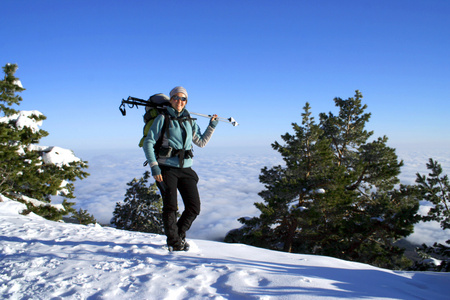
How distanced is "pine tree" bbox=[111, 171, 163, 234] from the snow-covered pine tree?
5246 millimetres

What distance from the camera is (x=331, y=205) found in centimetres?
1336

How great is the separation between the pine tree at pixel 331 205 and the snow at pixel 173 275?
936cm

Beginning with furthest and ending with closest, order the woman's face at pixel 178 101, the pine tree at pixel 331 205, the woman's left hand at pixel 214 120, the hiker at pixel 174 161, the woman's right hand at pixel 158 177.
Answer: the pine tree at pixel 331 205, the woman's left hand at pixel 214 120, the woman's face at pixel 178 101, the hiker at pixel 174 161, the woman's right hand at pixel 158 177

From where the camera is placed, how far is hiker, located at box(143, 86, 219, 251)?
4.05 meters

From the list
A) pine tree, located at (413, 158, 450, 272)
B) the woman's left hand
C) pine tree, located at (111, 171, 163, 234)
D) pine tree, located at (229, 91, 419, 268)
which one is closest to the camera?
the woman's left hand

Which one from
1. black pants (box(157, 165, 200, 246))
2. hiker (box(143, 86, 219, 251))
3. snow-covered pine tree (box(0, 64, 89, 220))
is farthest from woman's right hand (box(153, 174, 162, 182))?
snow-covered pine tree (box(0, 64, 89, 220))

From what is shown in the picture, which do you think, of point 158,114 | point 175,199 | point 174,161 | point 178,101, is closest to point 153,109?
point 158,114

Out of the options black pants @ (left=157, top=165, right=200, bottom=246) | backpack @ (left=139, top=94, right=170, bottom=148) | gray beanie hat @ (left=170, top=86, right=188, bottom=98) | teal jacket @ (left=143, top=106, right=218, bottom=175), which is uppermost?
gray beanie hat @ (left=170, top=86, right=188, bottom=98)

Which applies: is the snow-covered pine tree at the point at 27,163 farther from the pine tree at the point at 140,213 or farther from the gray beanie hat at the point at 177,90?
the gray beanie hat at the point at 177,90

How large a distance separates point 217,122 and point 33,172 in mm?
A: 13759

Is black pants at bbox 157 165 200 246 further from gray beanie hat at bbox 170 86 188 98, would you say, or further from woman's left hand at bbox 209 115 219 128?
gray beanie hat at bbox 170 86 188 98

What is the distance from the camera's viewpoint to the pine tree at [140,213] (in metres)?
19.4

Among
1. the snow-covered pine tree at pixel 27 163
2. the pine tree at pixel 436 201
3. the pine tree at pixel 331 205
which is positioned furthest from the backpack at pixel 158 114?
the pine tree at pixel 436 201

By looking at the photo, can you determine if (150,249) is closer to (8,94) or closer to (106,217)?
(8,94)
